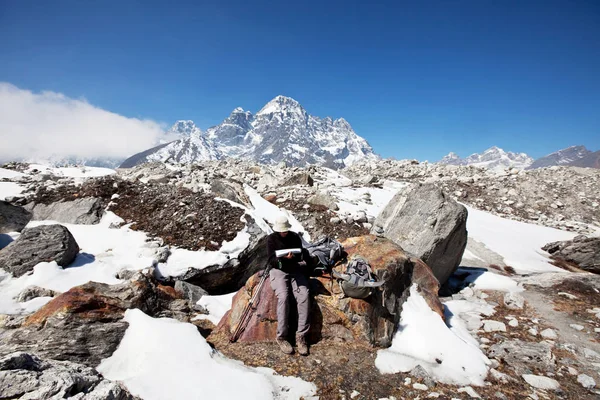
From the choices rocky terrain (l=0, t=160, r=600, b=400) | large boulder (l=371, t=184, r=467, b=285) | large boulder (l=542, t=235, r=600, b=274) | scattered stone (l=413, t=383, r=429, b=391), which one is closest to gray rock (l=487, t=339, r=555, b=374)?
rocky terrain (l=0, t=160, r=600, b=400)

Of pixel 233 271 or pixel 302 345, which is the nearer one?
pixel 302 345

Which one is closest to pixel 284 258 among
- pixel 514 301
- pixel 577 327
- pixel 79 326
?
pixel 79 326

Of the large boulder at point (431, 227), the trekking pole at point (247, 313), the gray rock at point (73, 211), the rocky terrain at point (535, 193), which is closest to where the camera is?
the trekking pole at point (247, 313)

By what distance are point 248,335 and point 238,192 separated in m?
12.8

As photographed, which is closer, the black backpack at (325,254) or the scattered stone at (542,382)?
A: the scattered stone at (542,382)

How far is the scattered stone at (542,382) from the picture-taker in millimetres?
5886

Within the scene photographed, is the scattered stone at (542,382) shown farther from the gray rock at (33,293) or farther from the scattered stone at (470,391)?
the gray rock at (33,293)

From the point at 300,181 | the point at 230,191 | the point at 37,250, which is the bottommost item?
the point at 37,250

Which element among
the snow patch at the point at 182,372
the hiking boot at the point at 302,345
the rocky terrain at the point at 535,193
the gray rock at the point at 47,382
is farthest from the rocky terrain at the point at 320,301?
the rocky terrain at the point at 535,193

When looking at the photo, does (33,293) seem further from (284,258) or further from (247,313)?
(284,258)

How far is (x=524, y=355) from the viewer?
23.0 feet

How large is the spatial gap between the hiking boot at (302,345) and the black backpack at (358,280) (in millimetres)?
1669

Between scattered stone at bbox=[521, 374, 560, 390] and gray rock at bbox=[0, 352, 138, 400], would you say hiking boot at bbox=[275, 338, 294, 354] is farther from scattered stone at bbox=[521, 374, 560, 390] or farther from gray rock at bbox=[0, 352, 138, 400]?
scattered stone at bbox=[521, 374, 560, 390]

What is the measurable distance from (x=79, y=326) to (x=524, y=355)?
10.3m
